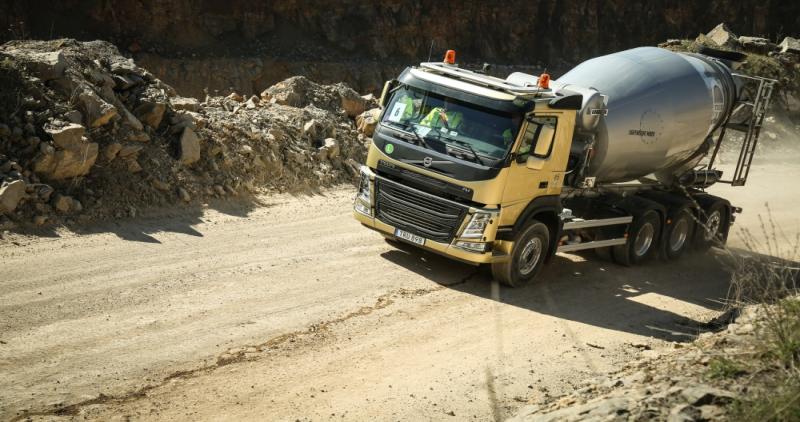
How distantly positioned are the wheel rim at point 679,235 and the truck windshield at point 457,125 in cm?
530

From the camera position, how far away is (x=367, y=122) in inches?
745

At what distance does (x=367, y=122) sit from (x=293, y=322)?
944cm

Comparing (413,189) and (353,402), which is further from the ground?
(413,189)

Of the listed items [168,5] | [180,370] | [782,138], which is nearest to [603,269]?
[180,370]

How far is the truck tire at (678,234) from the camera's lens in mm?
15031

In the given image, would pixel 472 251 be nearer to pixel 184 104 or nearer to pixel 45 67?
pixel 184 104

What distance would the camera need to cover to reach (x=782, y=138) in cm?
2795

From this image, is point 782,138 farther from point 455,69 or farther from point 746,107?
point 455,69

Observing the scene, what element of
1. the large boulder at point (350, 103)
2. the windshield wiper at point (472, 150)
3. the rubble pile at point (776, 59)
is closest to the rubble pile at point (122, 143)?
the large boulder at point (350, 103)

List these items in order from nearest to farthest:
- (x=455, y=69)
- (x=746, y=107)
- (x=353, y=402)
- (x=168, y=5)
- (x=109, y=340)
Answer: (x=353, y=402)
(x=109, y=340)
(x=455, y=69)
(x=746, y=107)
(x=168, y=5)

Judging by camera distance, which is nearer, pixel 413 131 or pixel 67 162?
pixel 413 131

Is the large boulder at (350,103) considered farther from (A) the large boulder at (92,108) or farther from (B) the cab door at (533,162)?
(B) the cab door at (533,162)

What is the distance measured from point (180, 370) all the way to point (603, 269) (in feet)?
26.7

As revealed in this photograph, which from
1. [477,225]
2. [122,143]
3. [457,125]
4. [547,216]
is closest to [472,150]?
[457,125]
